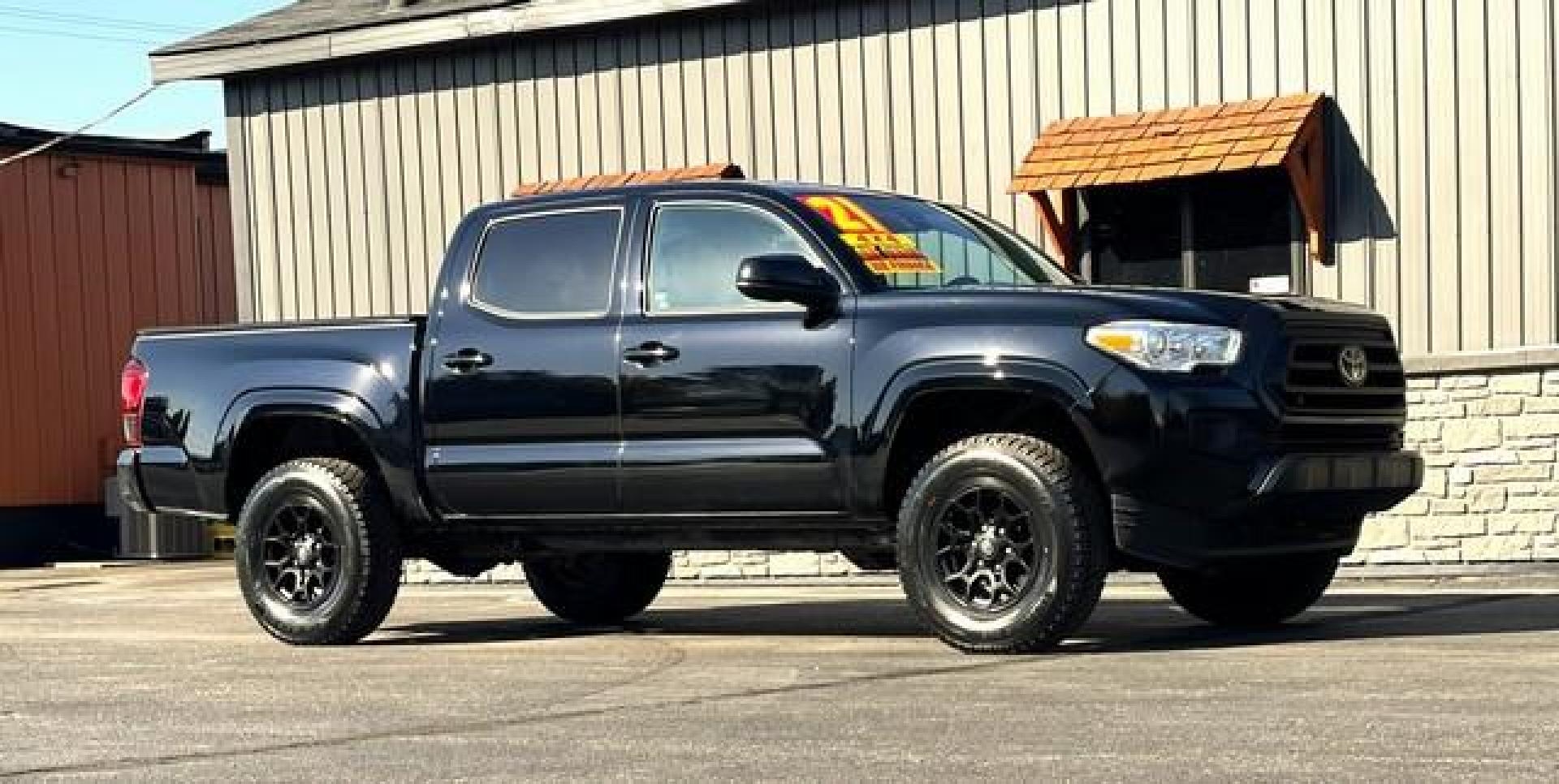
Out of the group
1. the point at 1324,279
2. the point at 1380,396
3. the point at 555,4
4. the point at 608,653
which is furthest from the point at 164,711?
the point at 555,4

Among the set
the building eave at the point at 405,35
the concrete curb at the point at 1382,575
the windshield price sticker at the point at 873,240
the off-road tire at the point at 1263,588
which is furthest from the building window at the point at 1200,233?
the windshield price sticker at the point at 873,240

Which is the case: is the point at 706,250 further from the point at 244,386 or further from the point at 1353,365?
the point at 1353,365

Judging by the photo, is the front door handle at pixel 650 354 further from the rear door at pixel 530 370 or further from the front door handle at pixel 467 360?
the front door handle at pixel 467 360

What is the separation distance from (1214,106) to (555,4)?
506 cm

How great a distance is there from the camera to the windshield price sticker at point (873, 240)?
8.97 m

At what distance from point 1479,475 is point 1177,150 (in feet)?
8.78

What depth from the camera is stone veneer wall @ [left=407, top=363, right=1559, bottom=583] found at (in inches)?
547

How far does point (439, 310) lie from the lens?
32.2 ft

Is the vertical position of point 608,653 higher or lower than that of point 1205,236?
lower

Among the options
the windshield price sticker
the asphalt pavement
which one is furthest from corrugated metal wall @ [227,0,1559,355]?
the windshield price sticker

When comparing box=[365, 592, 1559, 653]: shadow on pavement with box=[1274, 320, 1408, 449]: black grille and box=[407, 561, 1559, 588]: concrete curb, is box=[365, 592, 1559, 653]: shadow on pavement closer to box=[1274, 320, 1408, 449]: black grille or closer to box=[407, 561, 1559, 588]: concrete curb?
box=[1274, 320, 1408, 449]: black grille

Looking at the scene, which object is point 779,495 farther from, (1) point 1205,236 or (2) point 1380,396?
(1) point 1205,236

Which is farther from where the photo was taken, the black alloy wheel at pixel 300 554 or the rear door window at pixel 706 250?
the black alloy wheel at pixel 300 554

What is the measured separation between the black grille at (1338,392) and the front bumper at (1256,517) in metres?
0.12
